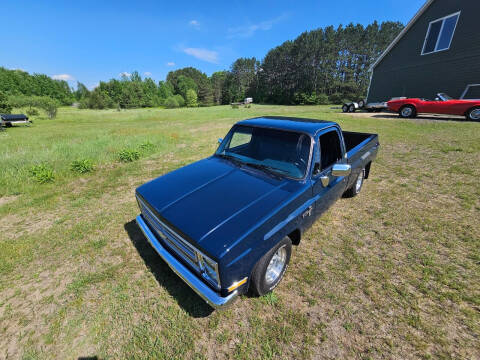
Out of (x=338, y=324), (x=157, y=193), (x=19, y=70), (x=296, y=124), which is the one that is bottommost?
(x=338, y=324)

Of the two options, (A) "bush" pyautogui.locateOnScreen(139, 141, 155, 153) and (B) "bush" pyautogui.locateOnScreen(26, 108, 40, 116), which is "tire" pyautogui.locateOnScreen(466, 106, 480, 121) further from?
(B) "bush" pyautogui.locateOnScreen(26, 108, 40, 116)

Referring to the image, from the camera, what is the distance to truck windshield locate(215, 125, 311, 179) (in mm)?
2648

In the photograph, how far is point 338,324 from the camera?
211cm

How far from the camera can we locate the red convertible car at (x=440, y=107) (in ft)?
35.6

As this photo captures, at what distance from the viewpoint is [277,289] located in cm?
253

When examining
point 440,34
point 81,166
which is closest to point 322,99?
point 440,34

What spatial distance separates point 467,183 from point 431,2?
19.1 meters

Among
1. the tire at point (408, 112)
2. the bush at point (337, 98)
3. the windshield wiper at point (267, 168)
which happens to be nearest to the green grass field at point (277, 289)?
the windshield wiper at point (267, 168)

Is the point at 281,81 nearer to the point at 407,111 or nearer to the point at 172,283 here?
the point at 407,111

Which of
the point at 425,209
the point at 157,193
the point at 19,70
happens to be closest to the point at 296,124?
the point at 157,193

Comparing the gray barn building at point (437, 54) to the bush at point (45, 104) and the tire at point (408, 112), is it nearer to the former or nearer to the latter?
the tire at point (408, 112)

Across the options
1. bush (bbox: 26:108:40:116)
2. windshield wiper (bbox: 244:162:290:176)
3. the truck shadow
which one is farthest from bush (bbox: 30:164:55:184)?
bush (bbox: 26:108:40:116)

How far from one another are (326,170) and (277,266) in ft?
5.09

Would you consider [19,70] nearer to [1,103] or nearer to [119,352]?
[1,103]
